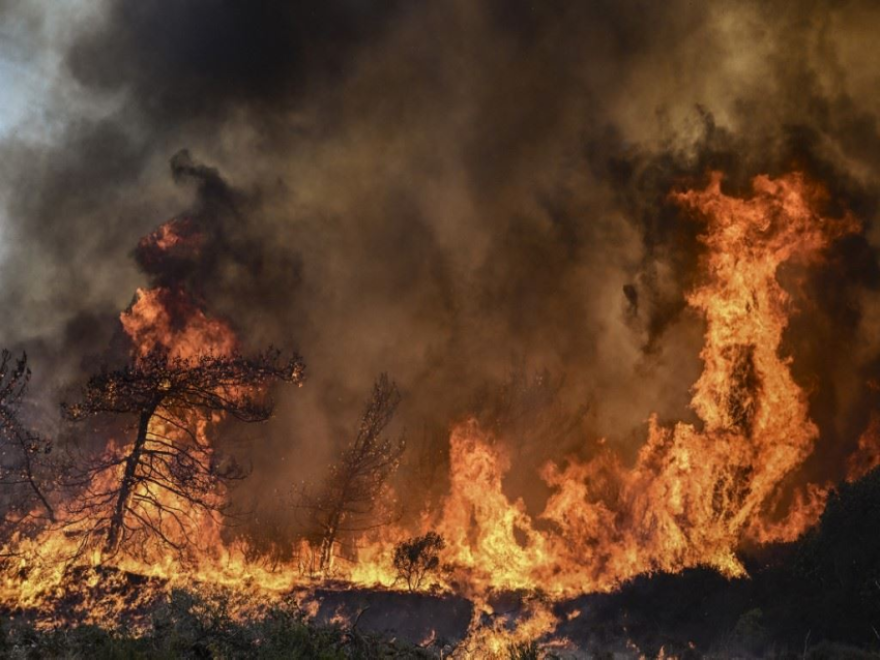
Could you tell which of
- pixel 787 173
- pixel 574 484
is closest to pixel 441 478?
pixel 574 484

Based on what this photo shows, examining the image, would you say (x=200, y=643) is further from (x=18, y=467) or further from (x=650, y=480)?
(x=650, y=480)

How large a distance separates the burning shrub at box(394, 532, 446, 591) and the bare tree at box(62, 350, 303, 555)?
16.1 feet

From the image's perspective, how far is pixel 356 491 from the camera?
20719 mm

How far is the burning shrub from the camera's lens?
17.7m

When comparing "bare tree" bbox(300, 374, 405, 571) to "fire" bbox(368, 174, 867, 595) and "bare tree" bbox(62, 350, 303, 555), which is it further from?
"bare tree" bbox(62, 350, 303, 555)

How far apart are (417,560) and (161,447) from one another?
26.5ft

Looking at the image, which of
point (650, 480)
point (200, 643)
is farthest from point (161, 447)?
point (650, 480)

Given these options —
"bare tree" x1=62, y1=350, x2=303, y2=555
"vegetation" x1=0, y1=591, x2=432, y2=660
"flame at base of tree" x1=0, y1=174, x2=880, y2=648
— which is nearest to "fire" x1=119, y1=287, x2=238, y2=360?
"flame at base of tree" x1=0, y1=174, x2=880, y2=648

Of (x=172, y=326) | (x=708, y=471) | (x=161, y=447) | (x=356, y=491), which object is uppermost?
(x=172, y=326)

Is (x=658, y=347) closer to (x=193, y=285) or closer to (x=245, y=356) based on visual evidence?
(x=245, y=356)

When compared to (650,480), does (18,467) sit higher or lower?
higher

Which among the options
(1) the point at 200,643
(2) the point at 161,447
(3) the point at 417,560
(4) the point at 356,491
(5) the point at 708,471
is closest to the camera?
(1) the point at 200,643

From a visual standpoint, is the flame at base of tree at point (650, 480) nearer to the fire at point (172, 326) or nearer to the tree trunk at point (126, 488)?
the fire at point (172, 326)

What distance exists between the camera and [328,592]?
17047 mm
